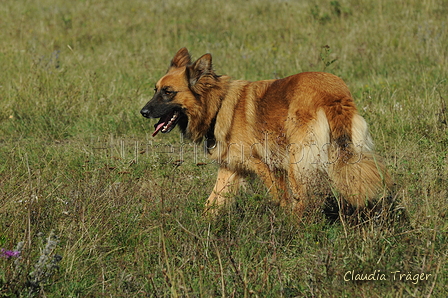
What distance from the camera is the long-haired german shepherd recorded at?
11.5 feet

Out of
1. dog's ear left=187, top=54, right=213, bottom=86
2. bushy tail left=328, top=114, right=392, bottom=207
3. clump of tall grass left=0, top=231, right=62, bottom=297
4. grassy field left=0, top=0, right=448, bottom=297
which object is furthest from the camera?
dog's ear left=187, top=54, right=213, bottom=86

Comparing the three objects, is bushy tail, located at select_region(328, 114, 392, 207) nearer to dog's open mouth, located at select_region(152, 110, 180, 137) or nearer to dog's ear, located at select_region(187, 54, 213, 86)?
dog's ear, located at select_region(187, 54, 213, 86)

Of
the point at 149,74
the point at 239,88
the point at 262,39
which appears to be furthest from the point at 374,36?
the point at 239,88

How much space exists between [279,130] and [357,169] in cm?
77

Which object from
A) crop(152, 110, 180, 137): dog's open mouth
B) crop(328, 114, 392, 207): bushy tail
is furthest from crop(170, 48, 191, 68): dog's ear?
crop(328, 114, 392, 207): bushy tail

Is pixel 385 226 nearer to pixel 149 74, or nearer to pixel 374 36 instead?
pixel 149 74

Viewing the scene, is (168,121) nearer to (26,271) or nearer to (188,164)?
(188,164)

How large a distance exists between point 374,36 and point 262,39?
2.20m

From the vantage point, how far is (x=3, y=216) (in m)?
3.05

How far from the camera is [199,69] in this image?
424cm

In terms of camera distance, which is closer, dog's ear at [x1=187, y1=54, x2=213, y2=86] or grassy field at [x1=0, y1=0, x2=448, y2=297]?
grassy field at [x1=0, y1=0, x2=448, y2=297]

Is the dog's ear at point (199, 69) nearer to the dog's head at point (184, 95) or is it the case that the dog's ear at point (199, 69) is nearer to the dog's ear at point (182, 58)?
the dog's head at point (184, 95)

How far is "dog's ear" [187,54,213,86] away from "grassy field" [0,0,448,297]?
2.54 ft

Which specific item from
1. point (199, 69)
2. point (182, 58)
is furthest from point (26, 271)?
point (182, 58)
